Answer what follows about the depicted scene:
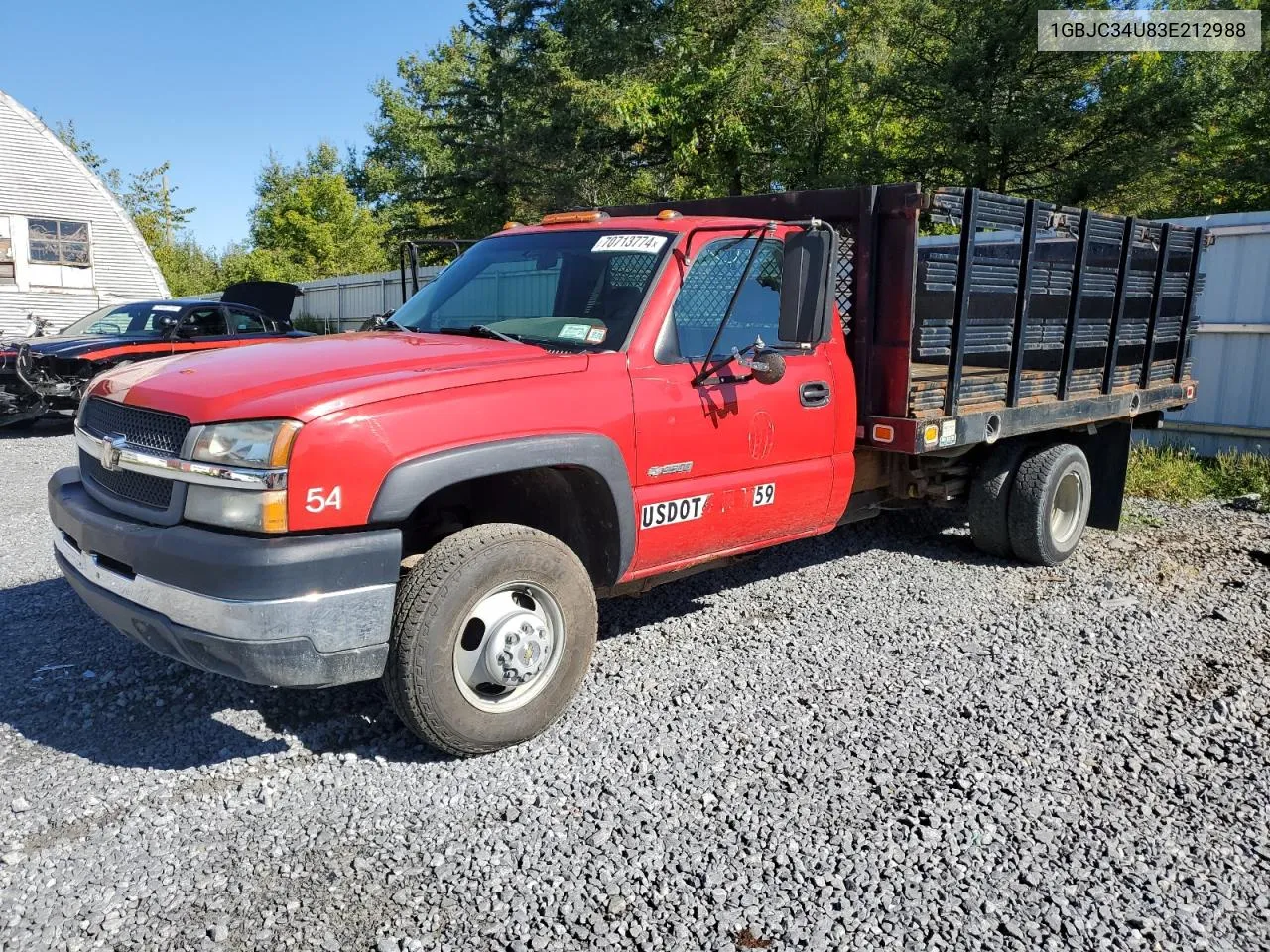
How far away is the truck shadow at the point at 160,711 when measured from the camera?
3695 millimetres

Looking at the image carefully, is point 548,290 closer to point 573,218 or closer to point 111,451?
point 573,218

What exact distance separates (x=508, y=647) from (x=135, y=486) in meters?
1.47

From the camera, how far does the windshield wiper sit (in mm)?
4105

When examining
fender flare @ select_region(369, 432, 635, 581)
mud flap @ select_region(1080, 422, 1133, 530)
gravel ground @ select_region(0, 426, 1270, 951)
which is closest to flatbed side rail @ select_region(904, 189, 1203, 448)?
mud flap @ select_region(1080, 422, 1133, 530)

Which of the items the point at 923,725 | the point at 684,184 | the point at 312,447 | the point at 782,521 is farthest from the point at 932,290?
the point at 684,184

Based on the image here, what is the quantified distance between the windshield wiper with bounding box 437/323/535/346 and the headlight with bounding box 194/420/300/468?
1.23 metres

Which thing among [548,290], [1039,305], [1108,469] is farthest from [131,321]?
[1108,469]

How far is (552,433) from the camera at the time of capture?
3.60 m

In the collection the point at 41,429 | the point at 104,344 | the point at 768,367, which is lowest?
the point at 41,429

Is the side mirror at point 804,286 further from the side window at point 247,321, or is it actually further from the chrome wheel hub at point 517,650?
the side window at point 247,321

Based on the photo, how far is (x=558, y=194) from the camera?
75.6 ft

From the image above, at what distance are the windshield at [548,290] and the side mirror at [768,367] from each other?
0.57 m

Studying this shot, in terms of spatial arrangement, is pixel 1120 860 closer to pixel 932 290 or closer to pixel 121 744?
pixel 932 290

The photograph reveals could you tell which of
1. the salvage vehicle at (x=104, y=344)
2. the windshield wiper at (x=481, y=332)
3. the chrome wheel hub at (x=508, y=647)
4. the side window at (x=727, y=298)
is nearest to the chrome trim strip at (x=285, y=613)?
the chrome wheel hub at (x=508, y=647)
